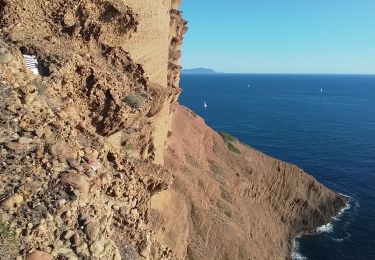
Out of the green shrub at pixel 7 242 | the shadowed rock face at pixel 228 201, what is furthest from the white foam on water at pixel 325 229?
the green shrub at pixel 7 242

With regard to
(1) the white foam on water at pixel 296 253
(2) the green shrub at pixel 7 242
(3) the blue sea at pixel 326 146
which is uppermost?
(2) the green shrub at pixel 7 242

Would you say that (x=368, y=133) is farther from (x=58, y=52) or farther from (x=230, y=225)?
(x=58, y=52)

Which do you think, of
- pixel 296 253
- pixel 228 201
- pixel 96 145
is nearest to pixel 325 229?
pixel 296 253

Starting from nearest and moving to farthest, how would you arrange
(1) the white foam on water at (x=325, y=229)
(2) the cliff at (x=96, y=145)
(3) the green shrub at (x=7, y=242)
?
(3) the green shrub at (x=7, y=242), (2) the cliff at (x=96, y=145), (1) the white foam on water at (x=325, y=229)

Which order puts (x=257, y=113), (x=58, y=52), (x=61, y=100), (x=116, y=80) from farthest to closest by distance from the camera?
(x=257, y=113), (x=116, y=80), (x=58, y=52), (x=61, y=100)

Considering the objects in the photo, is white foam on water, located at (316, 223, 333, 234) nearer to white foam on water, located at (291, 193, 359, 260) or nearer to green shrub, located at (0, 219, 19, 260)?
white foam on water, located at (291, 193, 359, 260)

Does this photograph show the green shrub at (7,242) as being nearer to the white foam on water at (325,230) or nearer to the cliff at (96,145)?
the cliff at (96,145)

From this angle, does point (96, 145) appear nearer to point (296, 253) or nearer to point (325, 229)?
point (296, 253)

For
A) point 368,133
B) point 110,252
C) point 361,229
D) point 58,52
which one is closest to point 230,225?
point 361,229
